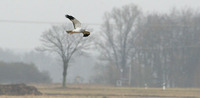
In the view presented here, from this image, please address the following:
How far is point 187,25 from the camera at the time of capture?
92.4 meters

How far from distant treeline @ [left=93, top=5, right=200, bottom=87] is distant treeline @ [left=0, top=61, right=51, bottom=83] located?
11.2 meters

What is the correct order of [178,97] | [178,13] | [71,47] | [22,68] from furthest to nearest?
[178,13] → [22,68] → [71,47] → [178,97]

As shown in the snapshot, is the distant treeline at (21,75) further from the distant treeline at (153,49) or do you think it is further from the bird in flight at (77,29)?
the bird in flight at (77,29)

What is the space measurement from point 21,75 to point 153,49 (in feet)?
73.6

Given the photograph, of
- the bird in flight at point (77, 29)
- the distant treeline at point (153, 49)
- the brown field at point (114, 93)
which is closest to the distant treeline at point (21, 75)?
the distant treeline at point (153, 49)

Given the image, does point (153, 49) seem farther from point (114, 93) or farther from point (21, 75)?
point (114, 93)

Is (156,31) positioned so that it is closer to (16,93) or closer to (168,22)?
(168,22)

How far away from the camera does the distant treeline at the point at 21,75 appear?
89625 millimetres

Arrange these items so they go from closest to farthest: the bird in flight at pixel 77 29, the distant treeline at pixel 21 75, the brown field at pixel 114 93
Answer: the bird in flight at pixel 77 29 < the brown field at pixel 114 93 < the distant treeline at pixel 21 75

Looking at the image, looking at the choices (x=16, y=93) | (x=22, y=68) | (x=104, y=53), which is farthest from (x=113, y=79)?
(x=16, y=93)

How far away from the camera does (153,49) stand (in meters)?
96.5

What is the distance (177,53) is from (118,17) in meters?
11.3

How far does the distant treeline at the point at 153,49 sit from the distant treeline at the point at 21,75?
11191mm

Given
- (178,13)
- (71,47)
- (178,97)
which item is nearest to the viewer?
(178,97)
